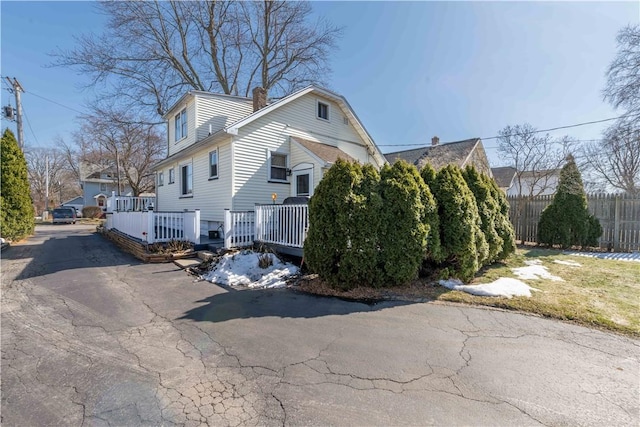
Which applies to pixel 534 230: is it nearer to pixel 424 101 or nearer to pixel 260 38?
pixel 424 101

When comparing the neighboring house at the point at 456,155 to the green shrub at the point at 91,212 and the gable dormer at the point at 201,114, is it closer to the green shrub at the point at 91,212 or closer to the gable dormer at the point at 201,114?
the gable dormer at the point at 201,114

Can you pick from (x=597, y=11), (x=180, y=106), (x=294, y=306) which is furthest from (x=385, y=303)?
(x=180, y=106)

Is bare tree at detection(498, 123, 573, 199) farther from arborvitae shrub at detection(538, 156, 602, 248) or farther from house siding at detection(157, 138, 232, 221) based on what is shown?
house siding at detection(157, 138, 232, 221)

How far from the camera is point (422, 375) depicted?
275 cm

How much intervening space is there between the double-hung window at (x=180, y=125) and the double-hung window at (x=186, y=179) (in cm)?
157

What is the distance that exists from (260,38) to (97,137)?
62.9ft

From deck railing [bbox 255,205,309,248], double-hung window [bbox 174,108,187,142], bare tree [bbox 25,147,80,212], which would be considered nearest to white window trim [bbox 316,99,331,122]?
double-hung window [bbox 174,108,187,142]

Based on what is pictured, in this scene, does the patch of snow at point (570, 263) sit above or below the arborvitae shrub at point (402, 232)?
below

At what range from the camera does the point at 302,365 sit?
9.64ft

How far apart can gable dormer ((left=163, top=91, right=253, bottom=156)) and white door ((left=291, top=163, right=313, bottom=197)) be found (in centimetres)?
473

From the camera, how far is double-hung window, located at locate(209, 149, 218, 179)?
11.2 metres

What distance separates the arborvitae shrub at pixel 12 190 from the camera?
1110 cm

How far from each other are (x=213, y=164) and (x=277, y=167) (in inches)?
100

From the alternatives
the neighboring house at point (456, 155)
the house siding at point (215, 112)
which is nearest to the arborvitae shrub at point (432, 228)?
the house siding at point (215, 112)
